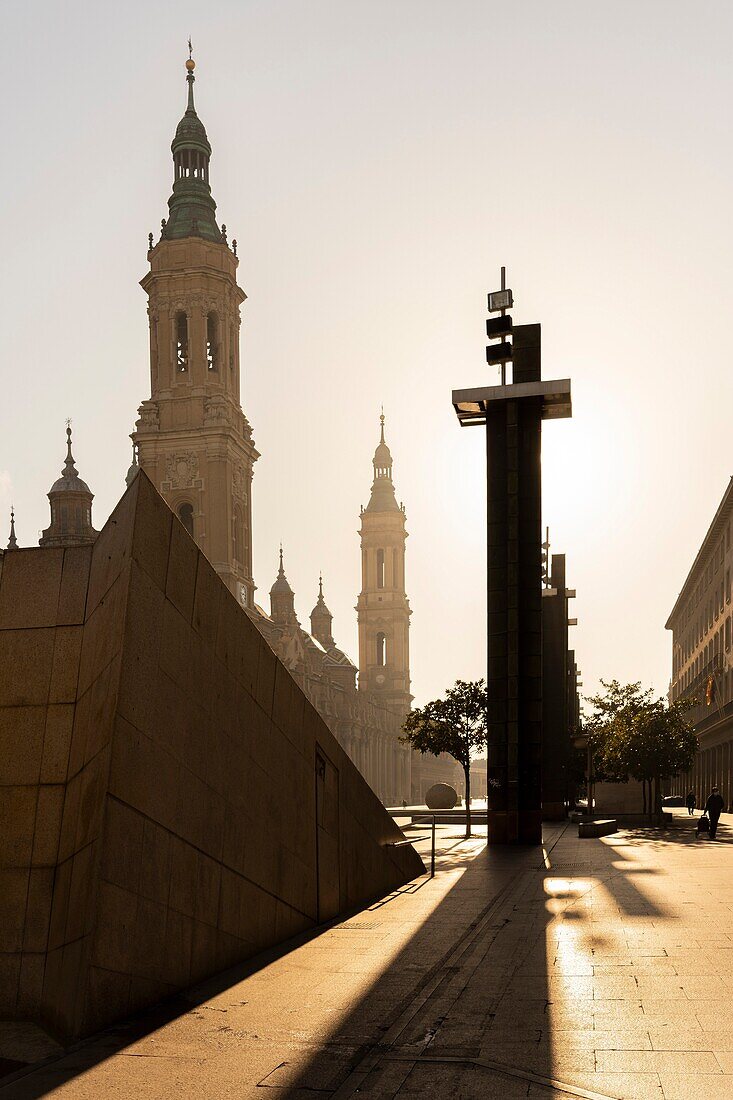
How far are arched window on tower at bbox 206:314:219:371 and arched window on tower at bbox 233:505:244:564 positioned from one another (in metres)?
10.9

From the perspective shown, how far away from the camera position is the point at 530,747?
25.9m

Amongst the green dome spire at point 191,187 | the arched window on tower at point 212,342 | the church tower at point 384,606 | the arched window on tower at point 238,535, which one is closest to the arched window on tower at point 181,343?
the arched window on tower at point 212,342

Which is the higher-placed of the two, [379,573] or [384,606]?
[379,573]

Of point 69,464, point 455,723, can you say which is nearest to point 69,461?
point 69,464

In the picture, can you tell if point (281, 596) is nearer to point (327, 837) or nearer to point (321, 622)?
point (321, 622)

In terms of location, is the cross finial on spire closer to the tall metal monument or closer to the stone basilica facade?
the stone basilica facade

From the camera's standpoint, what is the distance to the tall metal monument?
2573 cm

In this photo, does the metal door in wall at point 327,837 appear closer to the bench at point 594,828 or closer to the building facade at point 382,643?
the bench at point 594,828

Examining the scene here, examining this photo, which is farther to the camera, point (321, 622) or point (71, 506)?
A: point (321, 622)

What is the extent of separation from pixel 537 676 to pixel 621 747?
15451mm

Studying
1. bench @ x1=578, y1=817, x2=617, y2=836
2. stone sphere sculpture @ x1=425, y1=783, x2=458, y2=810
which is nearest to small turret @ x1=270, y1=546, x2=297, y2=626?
stone sphere sculpture @ x1=425, y1=783, x2=458, y2=810

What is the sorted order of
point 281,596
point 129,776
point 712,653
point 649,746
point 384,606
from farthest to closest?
point 384,606
point 281,596
point 712,653
point 649,746
point 129,776

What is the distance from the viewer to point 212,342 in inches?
3435

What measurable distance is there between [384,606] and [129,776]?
130 m
